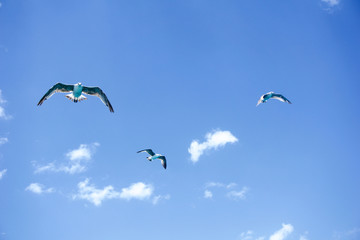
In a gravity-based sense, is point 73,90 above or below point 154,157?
below

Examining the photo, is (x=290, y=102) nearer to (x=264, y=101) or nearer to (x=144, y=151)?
(x=264, y=101)

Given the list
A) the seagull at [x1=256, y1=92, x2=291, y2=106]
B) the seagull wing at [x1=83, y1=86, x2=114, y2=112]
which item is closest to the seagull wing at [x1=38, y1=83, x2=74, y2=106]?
the seagull wing at [x1=83, y1=86, x2=114, y2=112]

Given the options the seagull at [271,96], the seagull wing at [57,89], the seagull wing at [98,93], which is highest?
the seagull at [271,96]

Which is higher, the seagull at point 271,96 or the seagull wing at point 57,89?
the seagull at point 271,96

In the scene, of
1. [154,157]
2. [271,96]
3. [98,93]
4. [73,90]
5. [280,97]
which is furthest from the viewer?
[154,157]

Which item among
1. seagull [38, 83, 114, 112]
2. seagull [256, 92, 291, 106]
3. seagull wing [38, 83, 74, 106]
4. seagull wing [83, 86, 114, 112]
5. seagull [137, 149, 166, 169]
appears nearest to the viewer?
seagull wing [38, 83, 74, 106]

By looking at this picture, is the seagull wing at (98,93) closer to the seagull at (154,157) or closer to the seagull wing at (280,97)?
the seagull at (154,157)

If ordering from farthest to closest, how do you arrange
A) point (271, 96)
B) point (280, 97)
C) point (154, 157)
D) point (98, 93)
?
point (154, 157) < point (280, 97) < point (271, 96) < point (98, 93)

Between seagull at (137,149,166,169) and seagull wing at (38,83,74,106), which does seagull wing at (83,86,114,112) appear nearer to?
seagull wing at (38,83,74,106)

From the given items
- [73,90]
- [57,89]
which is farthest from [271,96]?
[57,89]

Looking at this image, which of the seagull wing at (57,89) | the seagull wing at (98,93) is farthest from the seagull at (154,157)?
the seagull wing at (57,89)

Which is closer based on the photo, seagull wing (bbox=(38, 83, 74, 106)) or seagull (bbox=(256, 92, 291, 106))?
seagull wing (bbox=(38, 83, 74, 106))

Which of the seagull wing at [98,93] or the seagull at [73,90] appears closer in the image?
the seagull at [73,90]

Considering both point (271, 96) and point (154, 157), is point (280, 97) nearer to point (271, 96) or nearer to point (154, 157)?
point (271, 96)
